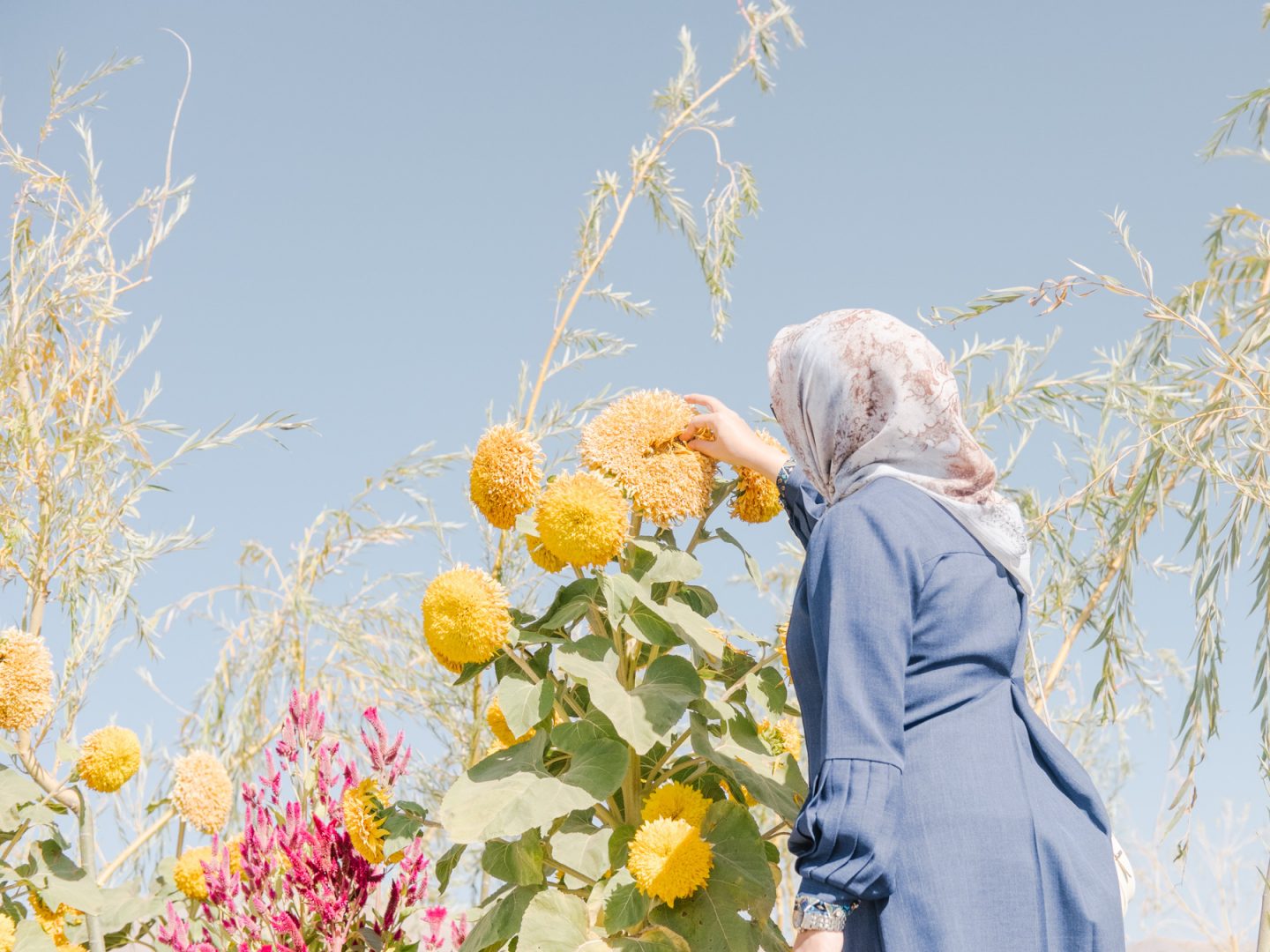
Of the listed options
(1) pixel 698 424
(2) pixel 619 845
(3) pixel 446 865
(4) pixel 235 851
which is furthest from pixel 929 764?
(4) pixel 235 851

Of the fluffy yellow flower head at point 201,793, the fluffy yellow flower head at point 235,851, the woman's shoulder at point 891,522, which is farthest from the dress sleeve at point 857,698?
the fluffy yellow flower head at point 201,793

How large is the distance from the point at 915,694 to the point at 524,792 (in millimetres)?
490

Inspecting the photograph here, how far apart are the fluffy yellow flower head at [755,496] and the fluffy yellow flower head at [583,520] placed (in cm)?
22

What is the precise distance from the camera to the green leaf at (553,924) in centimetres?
129

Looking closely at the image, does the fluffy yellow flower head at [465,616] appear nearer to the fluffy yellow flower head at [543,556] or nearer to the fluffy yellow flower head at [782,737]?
the fluffy yellow flower head at [543,556]

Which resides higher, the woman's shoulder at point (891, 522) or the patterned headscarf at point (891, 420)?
the patterned headscarf at point (891, 420)

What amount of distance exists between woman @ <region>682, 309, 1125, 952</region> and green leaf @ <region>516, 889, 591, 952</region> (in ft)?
1.13

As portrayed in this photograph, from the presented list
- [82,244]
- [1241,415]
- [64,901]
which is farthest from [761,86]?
[64,901]

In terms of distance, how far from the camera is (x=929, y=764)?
3.74 feet

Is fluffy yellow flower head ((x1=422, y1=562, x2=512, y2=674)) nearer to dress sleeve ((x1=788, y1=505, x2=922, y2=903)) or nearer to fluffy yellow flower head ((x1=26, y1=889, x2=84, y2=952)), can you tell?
dress sleeve ((x1=788, y1=505, x2=922, y2=903))

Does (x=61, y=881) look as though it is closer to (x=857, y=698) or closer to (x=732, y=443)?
(x=732, y=443)

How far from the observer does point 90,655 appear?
246cm

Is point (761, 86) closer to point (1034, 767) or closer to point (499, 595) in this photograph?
point (499, 595)

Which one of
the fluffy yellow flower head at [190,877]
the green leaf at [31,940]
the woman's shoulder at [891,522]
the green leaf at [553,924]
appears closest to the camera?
the woman's shoulder at [891,522]
